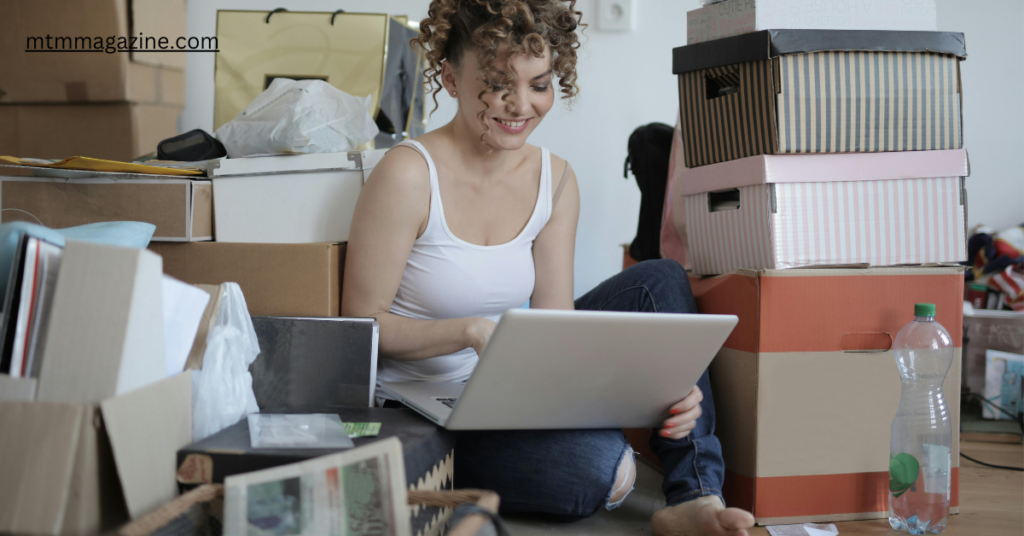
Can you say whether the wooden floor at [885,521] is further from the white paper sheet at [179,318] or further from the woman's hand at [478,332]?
the white paper sheet at [179,318]

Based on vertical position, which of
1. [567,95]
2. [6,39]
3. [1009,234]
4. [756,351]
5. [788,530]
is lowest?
[788,530]

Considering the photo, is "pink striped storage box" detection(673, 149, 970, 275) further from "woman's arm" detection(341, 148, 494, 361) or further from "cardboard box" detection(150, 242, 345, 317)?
"cardboard box" detection(150, 242, 345, 317)

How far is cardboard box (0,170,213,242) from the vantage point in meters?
1.10

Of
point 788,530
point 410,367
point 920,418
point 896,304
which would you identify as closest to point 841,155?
point 896,304

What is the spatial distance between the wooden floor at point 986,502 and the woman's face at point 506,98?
691 mm

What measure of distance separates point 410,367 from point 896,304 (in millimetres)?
757

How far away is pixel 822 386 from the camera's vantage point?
1059mm

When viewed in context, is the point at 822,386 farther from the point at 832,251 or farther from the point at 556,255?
the point at 556,255

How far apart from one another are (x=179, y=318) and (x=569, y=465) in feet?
1.80

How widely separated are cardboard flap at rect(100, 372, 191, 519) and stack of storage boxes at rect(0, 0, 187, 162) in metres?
1.26

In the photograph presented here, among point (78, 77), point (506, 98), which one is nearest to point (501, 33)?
point (506, 98)

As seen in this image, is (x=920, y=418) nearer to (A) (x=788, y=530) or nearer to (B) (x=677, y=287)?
(A) (x=788, y=530)

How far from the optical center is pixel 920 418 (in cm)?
106

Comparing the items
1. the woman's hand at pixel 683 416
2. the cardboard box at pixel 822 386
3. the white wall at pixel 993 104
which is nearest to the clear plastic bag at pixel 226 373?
the woman's hand at pixel 683 416
